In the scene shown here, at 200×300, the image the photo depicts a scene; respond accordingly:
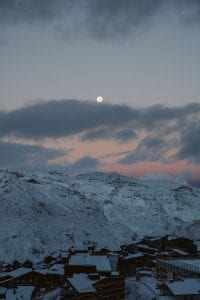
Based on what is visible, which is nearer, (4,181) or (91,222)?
(91,222)

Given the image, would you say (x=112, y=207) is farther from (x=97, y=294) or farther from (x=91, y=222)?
(x=97, y=294)

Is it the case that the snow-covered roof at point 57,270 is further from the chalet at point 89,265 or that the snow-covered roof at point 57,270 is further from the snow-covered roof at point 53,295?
the snow-covered roof at point 53,295

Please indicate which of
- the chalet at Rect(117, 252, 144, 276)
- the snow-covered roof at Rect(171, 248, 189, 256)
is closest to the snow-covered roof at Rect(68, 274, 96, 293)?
the chalet at Rect(117, 252, 144, 276)

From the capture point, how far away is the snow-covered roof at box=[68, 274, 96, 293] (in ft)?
202

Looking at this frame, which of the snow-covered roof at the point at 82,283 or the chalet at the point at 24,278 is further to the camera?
the chalet at the point at 24,278

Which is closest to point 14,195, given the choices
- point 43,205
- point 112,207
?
point 43,205

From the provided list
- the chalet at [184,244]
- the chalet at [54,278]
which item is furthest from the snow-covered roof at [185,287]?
the chalet at [184,244]

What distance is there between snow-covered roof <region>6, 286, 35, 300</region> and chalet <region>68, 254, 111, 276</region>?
948 cm

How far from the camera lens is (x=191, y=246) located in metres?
108

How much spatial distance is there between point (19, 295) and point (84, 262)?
15.3m

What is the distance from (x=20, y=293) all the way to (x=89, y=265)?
1431 cm

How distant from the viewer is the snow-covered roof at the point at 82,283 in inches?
2424

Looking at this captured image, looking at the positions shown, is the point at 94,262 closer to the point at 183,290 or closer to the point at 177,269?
the point at 177,269

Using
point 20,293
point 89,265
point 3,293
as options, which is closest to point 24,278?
point 3,293
